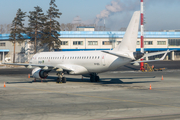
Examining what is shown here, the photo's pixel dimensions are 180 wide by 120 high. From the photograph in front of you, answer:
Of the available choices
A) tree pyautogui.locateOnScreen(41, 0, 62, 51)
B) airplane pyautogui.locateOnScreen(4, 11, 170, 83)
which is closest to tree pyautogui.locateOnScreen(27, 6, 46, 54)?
tree pyautogui.locateOnScreen(41, 0, 62, 51)

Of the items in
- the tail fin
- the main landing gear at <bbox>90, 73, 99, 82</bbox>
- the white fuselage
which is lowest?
the main landing gear at <bbox>90, 73, 99, 82</bbox>

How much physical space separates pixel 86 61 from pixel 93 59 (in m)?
1.17

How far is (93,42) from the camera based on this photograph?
366 ft

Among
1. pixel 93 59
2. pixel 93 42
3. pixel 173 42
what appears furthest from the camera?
pixel 173 42

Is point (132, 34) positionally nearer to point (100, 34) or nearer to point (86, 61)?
point (86, 61)

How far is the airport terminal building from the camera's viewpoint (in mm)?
102562

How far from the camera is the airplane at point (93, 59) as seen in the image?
1192 inches

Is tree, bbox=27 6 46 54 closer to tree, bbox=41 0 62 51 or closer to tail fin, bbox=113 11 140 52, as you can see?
tree, bbox=41 0 62 51

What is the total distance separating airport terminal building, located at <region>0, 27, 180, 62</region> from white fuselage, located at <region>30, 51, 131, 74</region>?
6243 cm

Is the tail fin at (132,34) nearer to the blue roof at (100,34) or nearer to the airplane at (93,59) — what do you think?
the airplane at (93,59)

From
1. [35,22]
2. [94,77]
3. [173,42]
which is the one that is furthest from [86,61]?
[173,42]

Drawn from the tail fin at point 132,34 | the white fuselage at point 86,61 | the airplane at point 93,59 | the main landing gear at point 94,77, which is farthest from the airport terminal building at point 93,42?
the tail fin at point 132,34

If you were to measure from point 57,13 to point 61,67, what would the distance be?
65058 millimetres

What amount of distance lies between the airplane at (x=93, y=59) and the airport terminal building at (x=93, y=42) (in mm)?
63285
